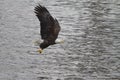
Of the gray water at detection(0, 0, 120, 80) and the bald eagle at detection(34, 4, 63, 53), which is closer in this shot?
the bald eagle at detection(34, 4, 63, 53)

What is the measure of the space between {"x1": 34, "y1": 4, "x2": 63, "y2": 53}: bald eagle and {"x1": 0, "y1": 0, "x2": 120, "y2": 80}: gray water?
8.13ft


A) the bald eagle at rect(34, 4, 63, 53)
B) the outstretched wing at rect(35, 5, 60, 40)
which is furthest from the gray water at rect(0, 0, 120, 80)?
the outstretched wing at rect(35, 5, 60, 40)

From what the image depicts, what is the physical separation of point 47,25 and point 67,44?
831 centimetres

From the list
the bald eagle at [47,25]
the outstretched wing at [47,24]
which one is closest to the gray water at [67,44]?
the bald eagle at [47,25]

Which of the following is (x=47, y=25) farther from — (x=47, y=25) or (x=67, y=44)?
(x=67, y=44)

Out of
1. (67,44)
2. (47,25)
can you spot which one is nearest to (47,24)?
(47,25)

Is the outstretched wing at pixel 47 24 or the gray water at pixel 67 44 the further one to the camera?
the gray water at pixel 67 44

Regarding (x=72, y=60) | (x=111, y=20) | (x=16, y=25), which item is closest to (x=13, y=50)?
(x=72, y=60)

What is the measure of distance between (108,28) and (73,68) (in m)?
8.14

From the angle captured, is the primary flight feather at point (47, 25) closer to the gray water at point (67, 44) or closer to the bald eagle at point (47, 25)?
the bald eagle at point (47, 25)

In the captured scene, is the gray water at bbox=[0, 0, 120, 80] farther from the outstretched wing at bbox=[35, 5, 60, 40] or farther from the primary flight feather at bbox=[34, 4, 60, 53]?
the outstretched wing at bbox=[35, 5, 60, 40]

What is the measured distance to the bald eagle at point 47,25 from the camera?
16.6 m

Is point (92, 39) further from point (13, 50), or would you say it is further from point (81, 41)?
point (13, 50)

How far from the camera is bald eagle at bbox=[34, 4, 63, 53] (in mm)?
A: 16578
